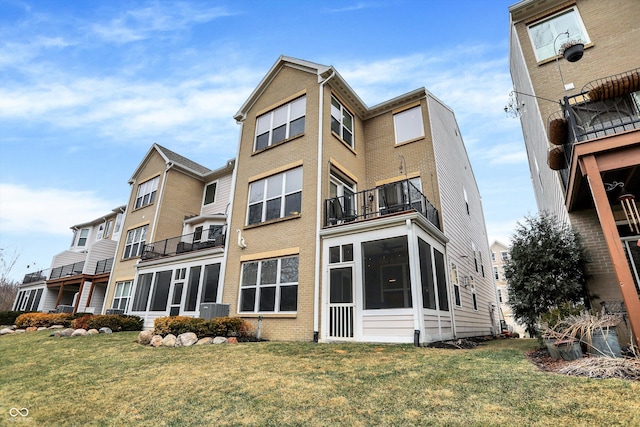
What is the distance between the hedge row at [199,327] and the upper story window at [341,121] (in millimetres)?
8299

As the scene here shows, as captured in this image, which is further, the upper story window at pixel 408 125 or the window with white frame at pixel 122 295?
the window with white frame at pixel 122 295

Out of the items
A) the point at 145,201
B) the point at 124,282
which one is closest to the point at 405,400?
the point at 124,282

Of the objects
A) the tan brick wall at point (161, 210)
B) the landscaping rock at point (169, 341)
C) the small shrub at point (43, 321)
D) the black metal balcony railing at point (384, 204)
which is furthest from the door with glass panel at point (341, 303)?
the small shrub at point (43, 321)

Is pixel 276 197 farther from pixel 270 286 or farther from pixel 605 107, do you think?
pixel 605 107

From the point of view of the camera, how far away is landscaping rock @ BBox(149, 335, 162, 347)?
9023 mm

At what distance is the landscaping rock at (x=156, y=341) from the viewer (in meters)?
9.02

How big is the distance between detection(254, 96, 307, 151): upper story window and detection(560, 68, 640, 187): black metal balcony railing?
8.64m

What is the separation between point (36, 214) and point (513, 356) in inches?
2578

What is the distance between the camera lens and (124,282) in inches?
760

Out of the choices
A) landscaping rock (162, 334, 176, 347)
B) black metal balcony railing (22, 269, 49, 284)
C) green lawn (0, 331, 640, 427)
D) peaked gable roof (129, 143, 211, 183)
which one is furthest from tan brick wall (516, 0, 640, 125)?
black metal balcony railing (22, 269, 49, 284)

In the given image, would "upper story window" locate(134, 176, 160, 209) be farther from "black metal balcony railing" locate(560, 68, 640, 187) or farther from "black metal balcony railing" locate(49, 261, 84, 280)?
"black metal balcony railing" locate(560, 68, 640, 187)

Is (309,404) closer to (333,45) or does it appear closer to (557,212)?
(557,212)

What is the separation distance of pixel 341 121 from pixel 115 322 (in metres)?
13.5

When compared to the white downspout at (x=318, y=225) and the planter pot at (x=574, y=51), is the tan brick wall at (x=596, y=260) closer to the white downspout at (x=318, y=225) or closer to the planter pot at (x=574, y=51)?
the planter pot at (x=574, y=51)
